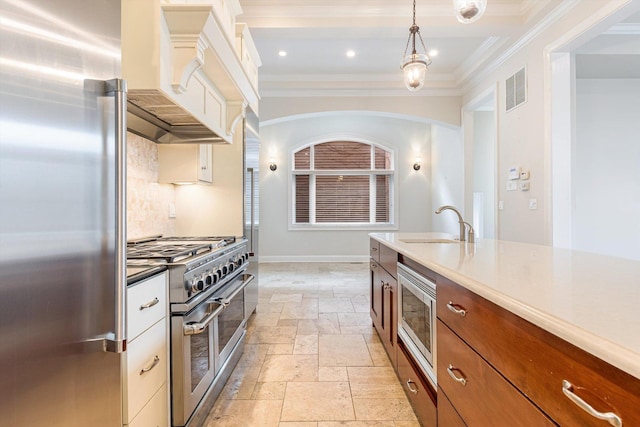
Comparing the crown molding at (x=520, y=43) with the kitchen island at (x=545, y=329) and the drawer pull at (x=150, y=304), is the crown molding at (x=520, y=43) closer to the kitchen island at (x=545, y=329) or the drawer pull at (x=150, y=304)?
the kitchen island at (x=545, y=329)

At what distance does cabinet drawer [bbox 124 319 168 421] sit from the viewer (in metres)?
1.12

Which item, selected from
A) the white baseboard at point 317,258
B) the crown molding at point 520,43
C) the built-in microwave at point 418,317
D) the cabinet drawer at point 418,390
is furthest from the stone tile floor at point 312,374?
the crown molding at point 520,43

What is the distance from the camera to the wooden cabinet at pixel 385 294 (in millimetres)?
2125

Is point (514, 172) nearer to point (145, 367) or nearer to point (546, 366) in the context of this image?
point (546, 366)

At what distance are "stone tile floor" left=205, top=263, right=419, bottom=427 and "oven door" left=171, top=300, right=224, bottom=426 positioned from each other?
319 mm

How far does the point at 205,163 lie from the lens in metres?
2.59

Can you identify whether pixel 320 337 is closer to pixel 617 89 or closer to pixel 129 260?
pixel 129 260

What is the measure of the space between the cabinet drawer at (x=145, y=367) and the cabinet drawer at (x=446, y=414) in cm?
122

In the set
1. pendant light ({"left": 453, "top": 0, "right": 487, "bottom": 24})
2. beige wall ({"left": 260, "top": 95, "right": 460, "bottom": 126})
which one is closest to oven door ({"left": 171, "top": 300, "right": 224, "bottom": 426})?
pendant light ({"left": 453, "top": 0, "right": 487, "bottom": 24})

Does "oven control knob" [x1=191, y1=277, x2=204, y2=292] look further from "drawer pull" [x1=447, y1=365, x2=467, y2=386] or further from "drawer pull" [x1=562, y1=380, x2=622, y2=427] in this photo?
"drawer pull" [x1=562, y1=380, x2=622, y2=427]

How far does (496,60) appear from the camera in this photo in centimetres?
405

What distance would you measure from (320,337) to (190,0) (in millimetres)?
2684

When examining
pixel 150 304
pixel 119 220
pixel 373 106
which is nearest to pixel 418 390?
pixel 150 304

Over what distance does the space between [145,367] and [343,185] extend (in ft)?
20.2
